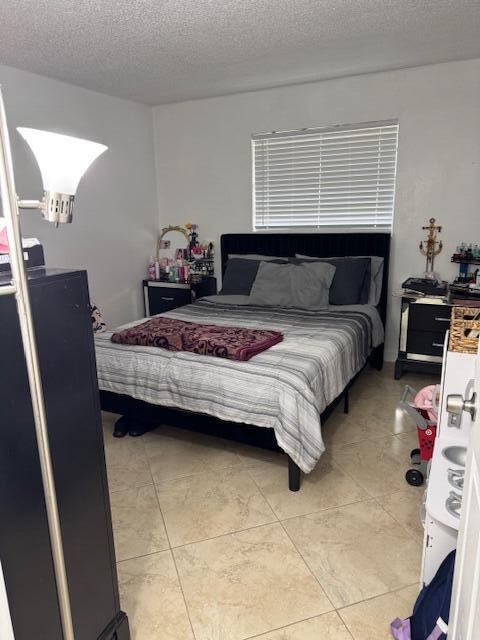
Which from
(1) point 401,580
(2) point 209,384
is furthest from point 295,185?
(1) point 401,580

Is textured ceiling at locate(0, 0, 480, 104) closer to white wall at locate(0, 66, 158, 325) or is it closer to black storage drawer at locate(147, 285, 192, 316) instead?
white wall at locate(0, 66, 158, 325)

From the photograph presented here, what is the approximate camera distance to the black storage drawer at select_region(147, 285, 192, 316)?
169 inches

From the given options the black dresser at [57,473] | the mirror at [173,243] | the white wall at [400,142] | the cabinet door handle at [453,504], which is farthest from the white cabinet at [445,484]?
the mirror at [173,243]

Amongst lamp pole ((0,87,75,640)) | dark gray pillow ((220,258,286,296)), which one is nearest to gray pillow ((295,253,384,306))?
dark gray pillow ((220,258,286,296))

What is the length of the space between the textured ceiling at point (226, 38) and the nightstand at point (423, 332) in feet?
5.60

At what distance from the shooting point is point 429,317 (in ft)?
11.0

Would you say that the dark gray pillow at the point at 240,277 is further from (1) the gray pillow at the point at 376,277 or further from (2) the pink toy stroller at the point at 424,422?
(2) the pink toy stroller at the point at 424,422

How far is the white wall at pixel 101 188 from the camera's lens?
10.8 ft

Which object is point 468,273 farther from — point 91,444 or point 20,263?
point 20,263

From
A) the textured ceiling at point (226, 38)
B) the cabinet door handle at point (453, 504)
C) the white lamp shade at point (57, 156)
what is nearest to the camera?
the white lamp shade at point (57, 156)

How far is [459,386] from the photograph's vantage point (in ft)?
5.21

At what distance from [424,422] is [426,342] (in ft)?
4.80

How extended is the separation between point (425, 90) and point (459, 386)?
2.76 meters

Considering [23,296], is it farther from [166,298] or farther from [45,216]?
[166,298]
